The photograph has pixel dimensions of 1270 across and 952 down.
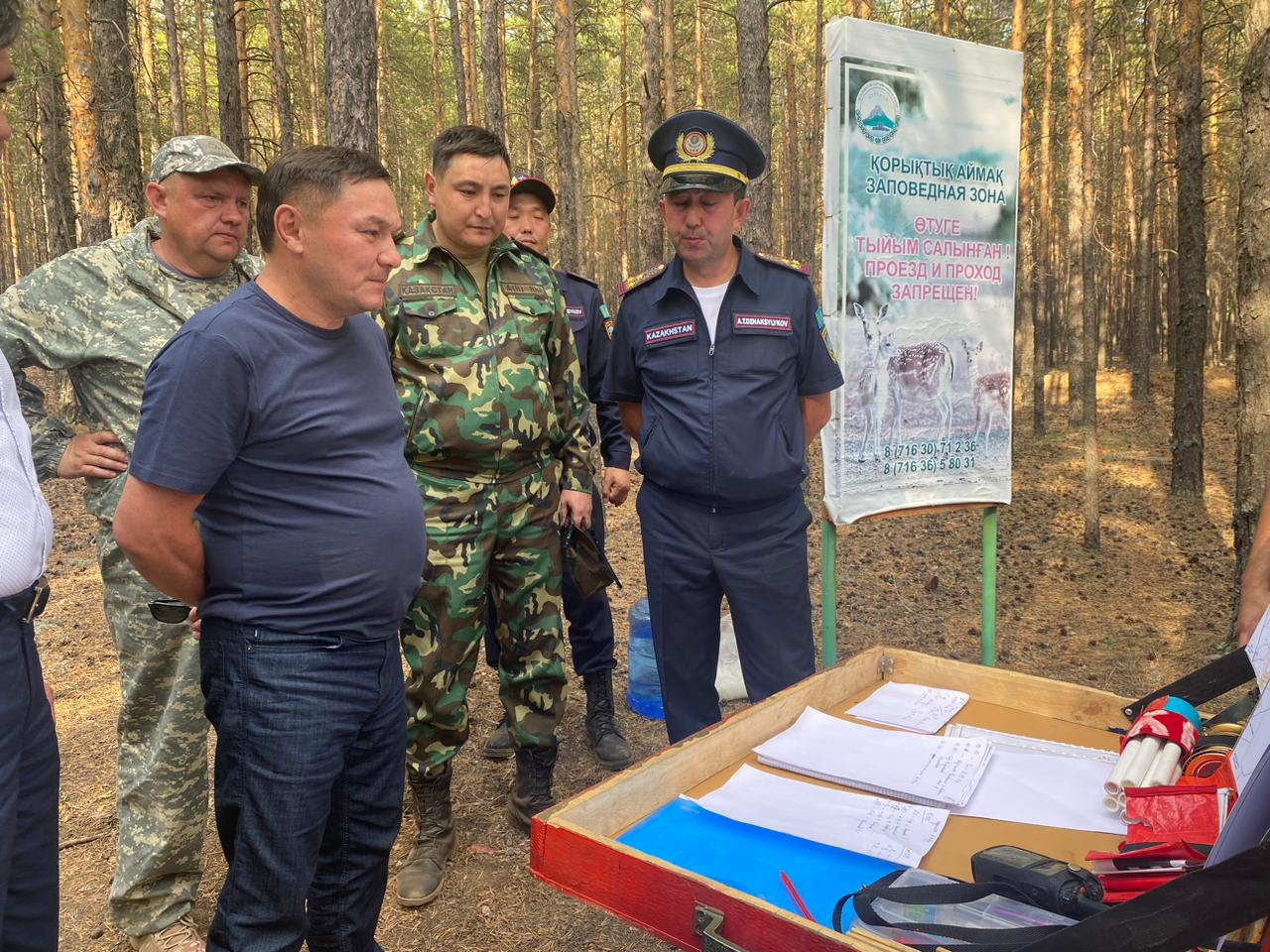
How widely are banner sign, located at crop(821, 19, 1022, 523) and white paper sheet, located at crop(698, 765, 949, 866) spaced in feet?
6.06

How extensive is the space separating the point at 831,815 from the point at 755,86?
7.06m

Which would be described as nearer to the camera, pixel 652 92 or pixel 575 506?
pixel 575 506

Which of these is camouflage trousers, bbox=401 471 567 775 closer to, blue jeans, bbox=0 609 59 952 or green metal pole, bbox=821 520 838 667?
green metal pole, bbox=821 520 838 667

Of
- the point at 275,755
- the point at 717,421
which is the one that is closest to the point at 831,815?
the point at 275,755

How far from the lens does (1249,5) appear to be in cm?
397

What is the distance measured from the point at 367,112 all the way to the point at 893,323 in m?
3.68

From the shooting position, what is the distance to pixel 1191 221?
7988 mm

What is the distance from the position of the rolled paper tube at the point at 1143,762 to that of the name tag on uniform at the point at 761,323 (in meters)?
1.77

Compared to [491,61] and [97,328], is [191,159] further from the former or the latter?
[491,61]

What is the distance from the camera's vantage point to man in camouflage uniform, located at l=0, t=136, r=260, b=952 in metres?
2.42

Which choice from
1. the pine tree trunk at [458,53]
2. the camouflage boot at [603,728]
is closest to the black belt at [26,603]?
the camouflage boot at [603,728]

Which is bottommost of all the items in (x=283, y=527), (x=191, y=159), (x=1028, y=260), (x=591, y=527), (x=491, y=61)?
(x=591, y=527)

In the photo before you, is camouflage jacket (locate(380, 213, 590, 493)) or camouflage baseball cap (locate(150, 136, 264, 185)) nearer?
camouflage baseball cap (locate(150, 136, 264, 185))

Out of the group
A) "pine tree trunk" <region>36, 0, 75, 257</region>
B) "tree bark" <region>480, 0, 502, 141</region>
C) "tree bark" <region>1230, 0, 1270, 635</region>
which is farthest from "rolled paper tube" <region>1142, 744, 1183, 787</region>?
"tree bark" <region>480, 0, 502, 141</region>
